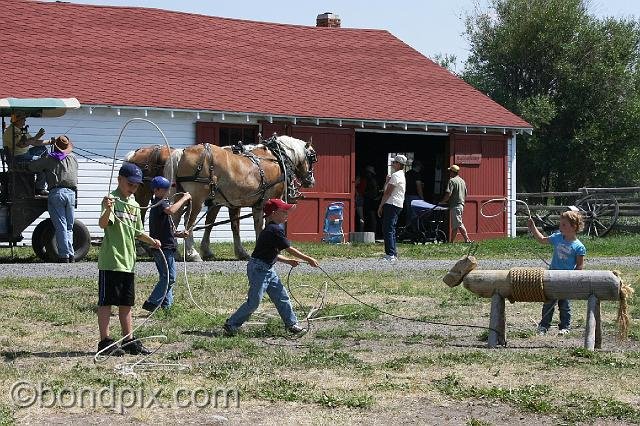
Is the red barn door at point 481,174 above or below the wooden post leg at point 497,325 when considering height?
above

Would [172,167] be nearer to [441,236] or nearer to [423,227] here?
[423,227]

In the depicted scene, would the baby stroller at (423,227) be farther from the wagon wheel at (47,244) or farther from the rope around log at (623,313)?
the rope around log at (623,313)

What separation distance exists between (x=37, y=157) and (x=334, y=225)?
8803mm

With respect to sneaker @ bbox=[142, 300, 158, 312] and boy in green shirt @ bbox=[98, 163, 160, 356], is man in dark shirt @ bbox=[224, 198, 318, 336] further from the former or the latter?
boy in green shirt @ bbox=[98, 163, 160, 356]

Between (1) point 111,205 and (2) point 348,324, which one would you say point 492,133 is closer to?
(2) point 348,324

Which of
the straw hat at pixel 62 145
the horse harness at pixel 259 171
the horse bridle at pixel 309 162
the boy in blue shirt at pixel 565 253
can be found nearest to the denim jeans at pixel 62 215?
Answer: the straw hat at pixel 62 145

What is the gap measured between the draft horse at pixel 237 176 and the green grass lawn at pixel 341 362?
4.33 meters

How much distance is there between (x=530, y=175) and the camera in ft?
153

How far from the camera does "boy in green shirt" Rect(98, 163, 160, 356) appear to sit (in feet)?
34.3

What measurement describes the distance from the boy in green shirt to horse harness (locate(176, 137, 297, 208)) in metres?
8.60

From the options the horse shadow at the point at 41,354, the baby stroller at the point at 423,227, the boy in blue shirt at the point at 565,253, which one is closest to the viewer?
the horse shadow at the point at 41,354

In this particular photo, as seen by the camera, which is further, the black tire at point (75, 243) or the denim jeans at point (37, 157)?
the black tire at point (75, 243)

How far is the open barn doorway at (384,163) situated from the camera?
29922 mm

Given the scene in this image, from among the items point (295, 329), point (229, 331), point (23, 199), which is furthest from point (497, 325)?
point (23, 199)
